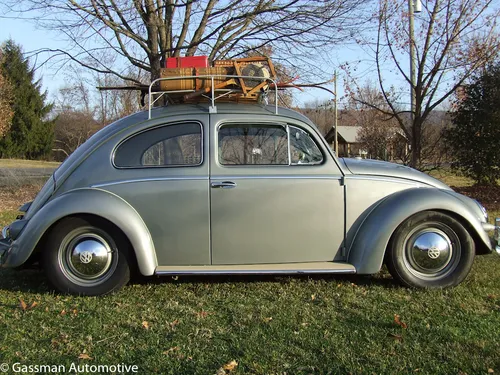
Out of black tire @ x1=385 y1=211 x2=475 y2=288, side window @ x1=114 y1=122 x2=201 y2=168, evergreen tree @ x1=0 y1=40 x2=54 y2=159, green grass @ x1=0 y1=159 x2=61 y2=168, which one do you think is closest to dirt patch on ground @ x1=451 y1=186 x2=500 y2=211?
black tire @ x1=385 y1=211 x2=475 y2=288

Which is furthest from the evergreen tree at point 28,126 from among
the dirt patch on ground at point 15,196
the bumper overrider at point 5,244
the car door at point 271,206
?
the car door at point 271,206

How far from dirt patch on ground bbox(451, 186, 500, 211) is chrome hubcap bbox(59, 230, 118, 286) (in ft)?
27.7

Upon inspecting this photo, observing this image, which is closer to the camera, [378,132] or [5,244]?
[5,244]

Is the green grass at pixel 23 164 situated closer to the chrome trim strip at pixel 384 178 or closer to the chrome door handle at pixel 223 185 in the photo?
the chrome door handle at pixel 223 185

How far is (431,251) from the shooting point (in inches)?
166

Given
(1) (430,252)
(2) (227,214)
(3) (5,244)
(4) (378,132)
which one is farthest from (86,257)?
(4) (378,132)

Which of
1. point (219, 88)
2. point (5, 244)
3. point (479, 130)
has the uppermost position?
point (479, 130)

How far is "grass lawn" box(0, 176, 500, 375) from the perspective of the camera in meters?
2.88

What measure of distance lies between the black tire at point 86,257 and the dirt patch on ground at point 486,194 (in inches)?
329

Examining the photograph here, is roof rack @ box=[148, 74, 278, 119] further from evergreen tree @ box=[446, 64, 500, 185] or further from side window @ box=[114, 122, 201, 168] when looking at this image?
evergreen tree @ box=[446, 64, 500, 185]

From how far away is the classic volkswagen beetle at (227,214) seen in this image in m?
4.08

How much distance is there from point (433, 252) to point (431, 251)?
0.02m

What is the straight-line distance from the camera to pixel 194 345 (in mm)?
3117

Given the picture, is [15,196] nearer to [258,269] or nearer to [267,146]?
[267,146]
